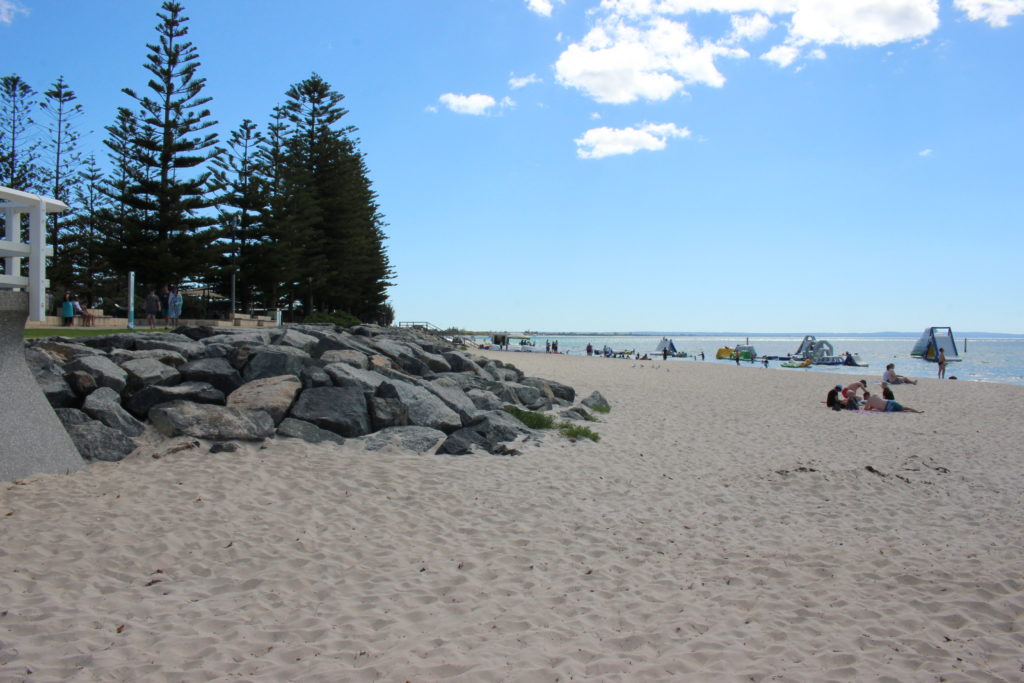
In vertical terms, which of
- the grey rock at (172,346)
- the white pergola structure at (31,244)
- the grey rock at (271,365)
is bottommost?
the grey rock at (271,365)

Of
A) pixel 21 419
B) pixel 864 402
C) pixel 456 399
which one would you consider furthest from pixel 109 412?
pixel 864 402

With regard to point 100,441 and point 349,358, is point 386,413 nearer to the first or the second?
point 349,358

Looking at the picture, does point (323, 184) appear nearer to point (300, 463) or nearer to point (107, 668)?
point (300, 463)

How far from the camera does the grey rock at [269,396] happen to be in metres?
7.34

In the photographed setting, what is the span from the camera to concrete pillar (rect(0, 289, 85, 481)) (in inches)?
207

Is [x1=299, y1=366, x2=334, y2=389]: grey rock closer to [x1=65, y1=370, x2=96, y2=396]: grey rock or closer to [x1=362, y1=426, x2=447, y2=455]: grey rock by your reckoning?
[x1=362, y1=426, x2=447, y2=455]: grey rock

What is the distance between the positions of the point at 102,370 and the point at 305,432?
222cm

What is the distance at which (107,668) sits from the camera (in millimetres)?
2943

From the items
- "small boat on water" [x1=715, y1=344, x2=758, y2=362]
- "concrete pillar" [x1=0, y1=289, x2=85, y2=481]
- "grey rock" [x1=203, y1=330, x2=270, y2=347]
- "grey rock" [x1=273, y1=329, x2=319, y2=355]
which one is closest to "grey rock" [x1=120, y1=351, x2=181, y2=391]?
"grey rock" [x1=203, y1=330, x2=270, y2=347]

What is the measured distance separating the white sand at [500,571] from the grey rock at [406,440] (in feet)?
1.32

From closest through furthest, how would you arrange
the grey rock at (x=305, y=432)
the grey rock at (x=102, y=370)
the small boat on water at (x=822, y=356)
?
the grey rock at (x=102, y=370)
the grey rock at (x=305, y=432)
the small boat on water at (x=822, y=356)

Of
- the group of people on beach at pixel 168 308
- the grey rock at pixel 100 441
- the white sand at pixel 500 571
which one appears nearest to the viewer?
the white sand at pixel 500 571

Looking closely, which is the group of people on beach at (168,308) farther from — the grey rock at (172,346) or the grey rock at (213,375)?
the grey rock at (213,375)

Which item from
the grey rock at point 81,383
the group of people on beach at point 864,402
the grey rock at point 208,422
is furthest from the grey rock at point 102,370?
the group of people on beach at point 864,402
